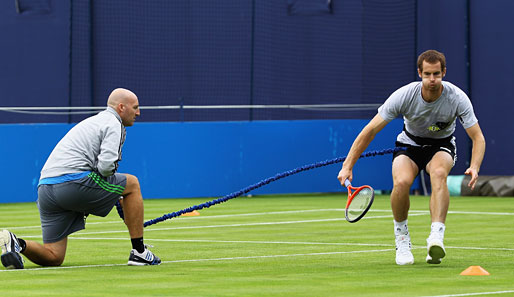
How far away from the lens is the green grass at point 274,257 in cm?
842

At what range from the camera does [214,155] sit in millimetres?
23750

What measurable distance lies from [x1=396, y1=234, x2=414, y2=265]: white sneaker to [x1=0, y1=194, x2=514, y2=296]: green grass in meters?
0.18

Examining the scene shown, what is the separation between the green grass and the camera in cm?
842

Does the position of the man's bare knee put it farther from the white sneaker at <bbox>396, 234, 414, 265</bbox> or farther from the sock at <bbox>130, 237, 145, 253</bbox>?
the white sneaker at <bbox>396, 234, 414, 265</bbox>

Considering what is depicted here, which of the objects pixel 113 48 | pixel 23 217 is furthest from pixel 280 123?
pixel 23 217

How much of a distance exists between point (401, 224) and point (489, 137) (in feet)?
50.6

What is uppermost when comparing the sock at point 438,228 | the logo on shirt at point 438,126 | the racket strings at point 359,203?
the logo on shirt at point 438,126

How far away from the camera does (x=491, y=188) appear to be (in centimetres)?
2341

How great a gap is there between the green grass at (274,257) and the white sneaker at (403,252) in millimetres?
175

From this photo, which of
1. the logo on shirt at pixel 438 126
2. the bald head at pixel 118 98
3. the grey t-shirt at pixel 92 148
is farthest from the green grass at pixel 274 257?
the bald head at pixel 118 98

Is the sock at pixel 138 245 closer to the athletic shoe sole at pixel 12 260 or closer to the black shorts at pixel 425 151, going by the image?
the athletic shoe sole at pixel 12 260

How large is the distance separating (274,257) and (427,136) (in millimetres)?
1903

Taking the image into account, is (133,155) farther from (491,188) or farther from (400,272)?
(400,272)

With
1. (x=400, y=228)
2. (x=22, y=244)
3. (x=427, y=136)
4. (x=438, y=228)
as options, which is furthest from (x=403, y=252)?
(x=22, y=244)
